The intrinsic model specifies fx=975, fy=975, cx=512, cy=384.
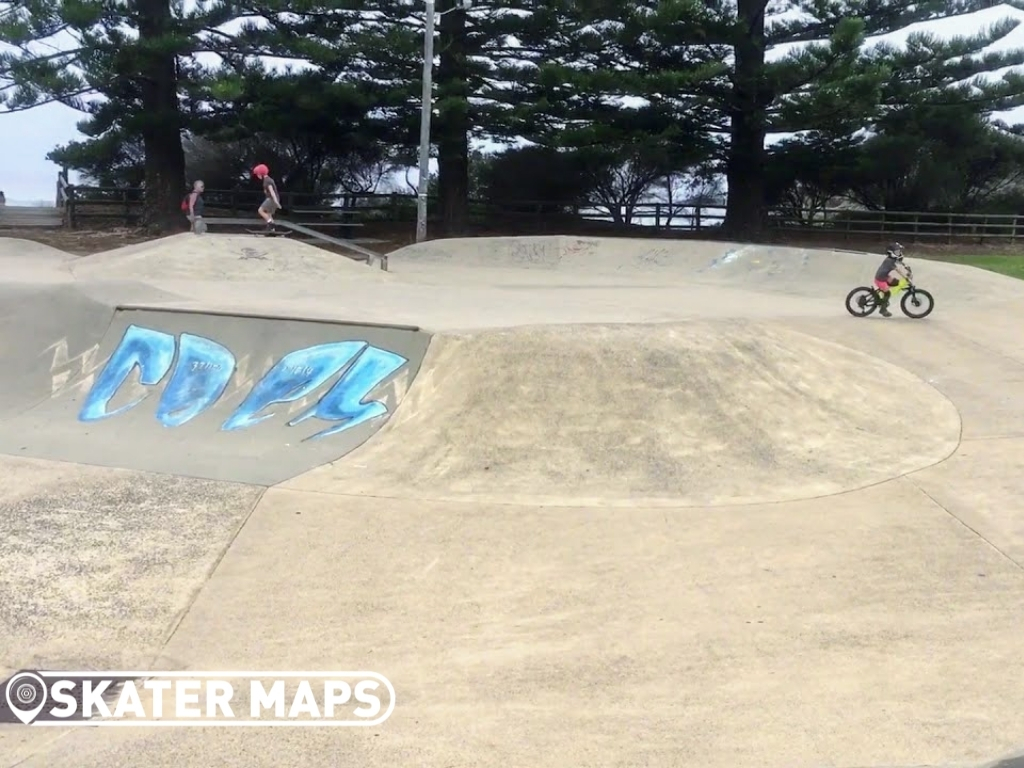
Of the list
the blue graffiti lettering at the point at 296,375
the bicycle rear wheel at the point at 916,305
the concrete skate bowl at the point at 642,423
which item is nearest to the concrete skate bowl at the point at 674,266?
the bicycle rear wheel at the point at 916,305

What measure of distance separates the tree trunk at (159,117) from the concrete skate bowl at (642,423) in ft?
59.5

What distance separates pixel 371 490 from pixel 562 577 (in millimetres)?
2078

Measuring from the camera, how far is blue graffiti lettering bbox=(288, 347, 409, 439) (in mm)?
8930

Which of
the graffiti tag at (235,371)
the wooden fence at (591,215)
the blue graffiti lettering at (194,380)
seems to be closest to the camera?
the graffiti tag at (235,371)

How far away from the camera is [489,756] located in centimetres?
388

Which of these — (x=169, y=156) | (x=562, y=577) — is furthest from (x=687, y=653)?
(x=169, y=156)

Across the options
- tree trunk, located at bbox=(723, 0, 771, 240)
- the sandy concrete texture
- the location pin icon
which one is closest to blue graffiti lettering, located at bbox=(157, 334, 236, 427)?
the sandy concrete texture

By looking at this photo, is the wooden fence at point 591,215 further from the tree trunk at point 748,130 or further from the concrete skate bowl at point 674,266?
the concrete skate bowl at point 674,266

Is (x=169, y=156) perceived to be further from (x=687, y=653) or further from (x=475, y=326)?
(x=687, y=653)

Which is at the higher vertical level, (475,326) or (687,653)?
(475,326)

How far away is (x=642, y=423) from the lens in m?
8.33

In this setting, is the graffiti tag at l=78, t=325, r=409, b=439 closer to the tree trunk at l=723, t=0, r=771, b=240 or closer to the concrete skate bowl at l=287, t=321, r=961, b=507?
the concrete skate bowl at l=287, t=321, r=961, b=507

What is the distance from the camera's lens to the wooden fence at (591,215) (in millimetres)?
29312

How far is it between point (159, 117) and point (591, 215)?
14.1 metres
